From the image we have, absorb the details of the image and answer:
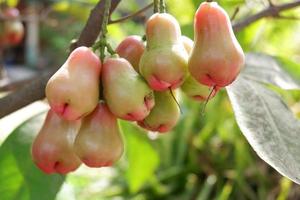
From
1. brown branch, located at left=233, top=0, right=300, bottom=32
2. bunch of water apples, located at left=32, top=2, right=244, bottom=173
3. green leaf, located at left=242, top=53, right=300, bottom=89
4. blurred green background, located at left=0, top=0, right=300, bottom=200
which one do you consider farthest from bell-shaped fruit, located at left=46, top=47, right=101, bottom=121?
blurred green background, located at left=0, top=0, right=300, bottom=200

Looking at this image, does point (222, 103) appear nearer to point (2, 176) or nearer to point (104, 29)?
point (2, 176)

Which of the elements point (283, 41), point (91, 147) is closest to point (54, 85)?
point (91, 147)

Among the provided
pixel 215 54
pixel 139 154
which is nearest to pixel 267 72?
pixel 215 54

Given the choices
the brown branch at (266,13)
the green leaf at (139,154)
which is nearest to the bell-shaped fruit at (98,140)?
the brown branch at (266,13)

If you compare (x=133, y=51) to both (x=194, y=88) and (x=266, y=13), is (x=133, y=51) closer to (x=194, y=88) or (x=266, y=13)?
(x=194, y=88)

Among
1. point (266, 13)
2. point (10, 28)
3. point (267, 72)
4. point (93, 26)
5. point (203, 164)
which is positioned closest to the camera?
point (93, 26)

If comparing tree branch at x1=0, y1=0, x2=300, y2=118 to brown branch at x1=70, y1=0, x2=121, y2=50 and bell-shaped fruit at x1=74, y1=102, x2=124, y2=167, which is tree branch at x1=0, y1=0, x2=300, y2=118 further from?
bell-shaped fruit at x1=74, y1=102, x2=124, y2=167
